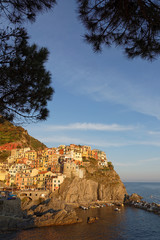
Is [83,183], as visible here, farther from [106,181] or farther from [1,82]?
[1,82]

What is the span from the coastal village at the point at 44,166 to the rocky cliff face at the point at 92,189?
12.9 feet

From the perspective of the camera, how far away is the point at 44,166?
8069 cm

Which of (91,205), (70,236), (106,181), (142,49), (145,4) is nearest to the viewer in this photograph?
(145,4)

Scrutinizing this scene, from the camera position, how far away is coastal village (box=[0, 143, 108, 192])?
6700 cm

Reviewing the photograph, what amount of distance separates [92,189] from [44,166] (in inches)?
967

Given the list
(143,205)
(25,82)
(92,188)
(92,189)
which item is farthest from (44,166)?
(25,82)

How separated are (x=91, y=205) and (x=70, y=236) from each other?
32434 millimetres

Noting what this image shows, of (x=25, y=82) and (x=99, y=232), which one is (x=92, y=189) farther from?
(x=25, y=82)

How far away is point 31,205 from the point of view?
53.8 metres

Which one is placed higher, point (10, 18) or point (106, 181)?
point (10, 18)

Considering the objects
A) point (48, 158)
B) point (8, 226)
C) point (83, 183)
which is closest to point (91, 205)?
point (83, 183)

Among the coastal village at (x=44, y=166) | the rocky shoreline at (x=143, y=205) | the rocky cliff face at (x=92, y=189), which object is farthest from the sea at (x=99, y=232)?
the coastal village at (x=44, y=166)

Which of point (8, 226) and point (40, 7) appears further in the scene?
point (8, 226)

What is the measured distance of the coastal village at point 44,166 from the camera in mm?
67000
